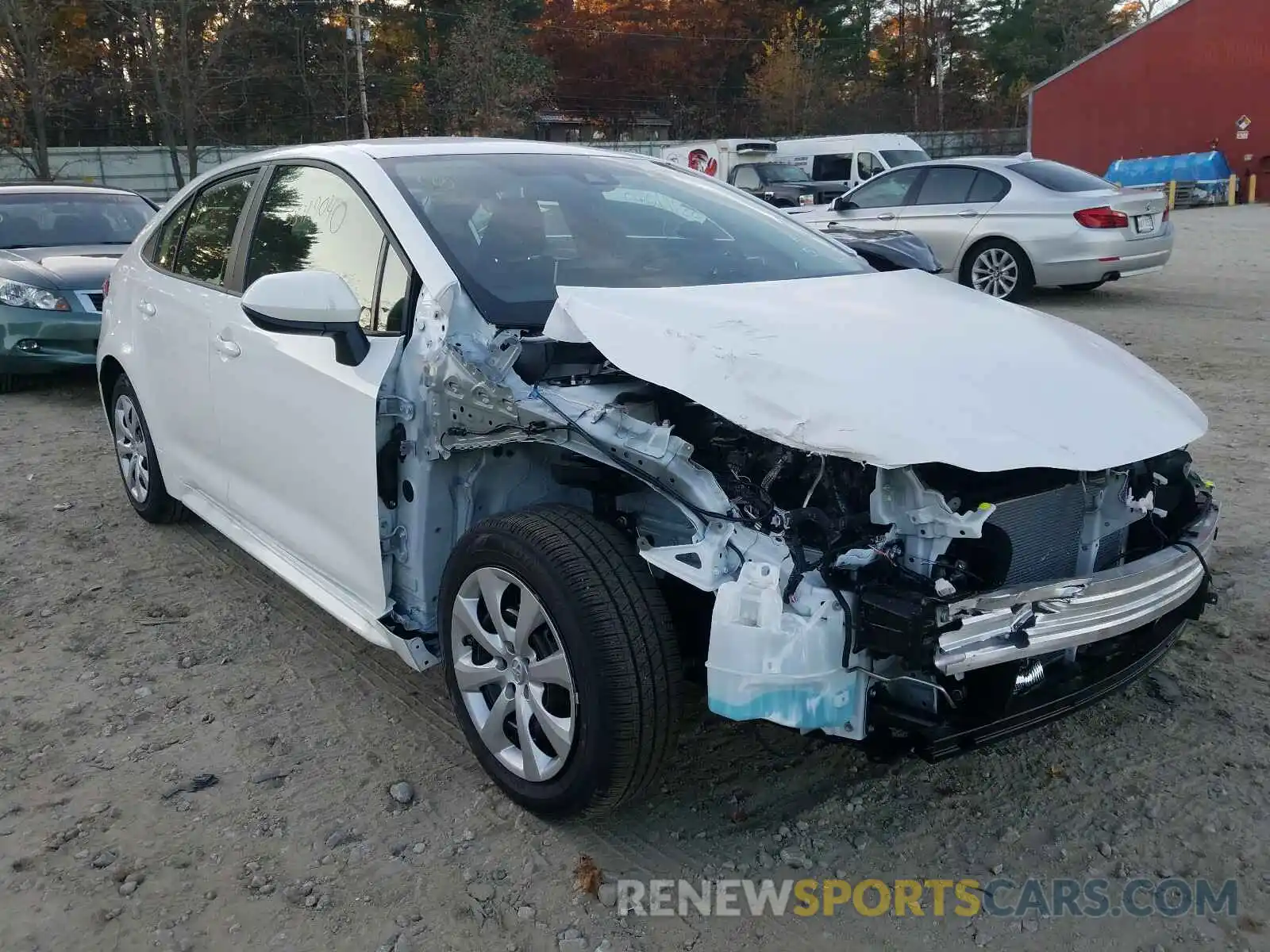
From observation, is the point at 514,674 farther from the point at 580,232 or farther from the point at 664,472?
the point at 580,232

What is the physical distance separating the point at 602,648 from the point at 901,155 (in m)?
22.2

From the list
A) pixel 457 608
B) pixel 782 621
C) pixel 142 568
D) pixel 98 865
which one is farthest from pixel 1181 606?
pixel 142 568

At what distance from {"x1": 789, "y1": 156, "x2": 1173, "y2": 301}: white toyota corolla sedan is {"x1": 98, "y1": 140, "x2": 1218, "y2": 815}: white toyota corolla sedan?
737 centimetres

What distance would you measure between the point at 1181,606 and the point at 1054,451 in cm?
81

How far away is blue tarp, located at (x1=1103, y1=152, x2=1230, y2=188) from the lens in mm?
27922

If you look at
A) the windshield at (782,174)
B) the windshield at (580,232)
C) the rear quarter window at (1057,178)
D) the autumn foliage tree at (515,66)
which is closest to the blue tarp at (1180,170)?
the windshield at (782,174)

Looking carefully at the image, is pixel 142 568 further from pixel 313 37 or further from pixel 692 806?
pixel 313 37

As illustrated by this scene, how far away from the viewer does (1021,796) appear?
2.78m

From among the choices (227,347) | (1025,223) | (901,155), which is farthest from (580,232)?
(901,155)

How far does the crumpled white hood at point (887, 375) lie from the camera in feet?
7.54

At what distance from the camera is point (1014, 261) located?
10406mm

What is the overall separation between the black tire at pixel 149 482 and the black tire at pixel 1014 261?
25.9 feet

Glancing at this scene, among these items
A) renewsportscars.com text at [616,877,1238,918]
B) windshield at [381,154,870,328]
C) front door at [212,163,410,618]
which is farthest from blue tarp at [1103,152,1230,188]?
renewsportscars.com text at [616,877,1238,918]

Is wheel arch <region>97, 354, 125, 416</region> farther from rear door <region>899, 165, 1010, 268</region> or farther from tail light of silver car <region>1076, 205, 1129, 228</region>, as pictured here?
tail light of silver car <region>1076, 205, 1129, 228</region>
